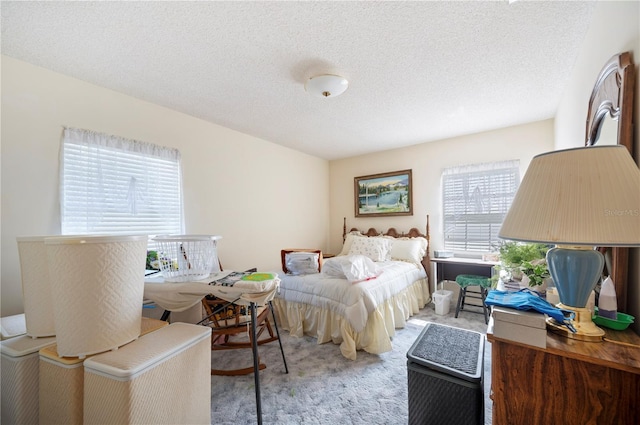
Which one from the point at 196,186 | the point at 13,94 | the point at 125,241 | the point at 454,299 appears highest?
the point at 13,94

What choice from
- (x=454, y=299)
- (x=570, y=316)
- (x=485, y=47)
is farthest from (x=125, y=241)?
(x=454, y=299)

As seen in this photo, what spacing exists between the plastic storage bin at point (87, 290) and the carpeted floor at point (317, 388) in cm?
103

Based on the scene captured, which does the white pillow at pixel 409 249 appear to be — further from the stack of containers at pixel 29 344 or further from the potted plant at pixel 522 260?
the stack of containers at pixel 29 344

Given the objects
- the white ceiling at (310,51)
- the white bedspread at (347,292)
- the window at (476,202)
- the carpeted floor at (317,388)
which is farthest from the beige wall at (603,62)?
the white bedspread at (347,292)

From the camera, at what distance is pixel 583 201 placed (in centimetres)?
78

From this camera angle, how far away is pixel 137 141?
2.44 meters

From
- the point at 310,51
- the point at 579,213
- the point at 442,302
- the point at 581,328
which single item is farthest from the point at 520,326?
the point at 442,302

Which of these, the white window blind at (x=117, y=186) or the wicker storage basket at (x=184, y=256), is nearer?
the wicker storage basket at (x=184, y=256)

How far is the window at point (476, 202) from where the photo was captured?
3.38 meters

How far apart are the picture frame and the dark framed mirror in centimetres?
285

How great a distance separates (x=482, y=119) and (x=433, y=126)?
1.77ft

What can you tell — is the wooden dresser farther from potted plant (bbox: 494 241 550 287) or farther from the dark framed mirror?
potted plant (bbox: 494 241 550 287)

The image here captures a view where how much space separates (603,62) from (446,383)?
188cm

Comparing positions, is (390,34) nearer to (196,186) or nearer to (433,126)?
(433,126)
